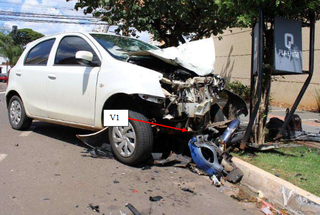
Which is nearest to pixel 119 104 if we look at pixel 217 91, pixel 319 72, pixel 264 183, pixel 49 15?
pixel 217 91

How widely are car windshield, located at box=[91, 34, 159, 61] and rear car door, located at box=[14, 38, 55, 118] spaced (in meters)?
1.12

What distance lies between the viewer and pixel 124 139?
14.8ft

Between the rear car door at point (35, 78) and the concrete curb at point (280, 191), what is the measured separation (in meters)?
3.72

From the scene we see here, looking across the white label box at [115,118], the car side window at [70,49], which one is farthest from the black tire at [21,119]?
the white label box at [115,118]

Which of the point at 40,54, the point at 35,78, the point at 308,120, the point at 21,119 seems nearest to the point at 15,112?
the point at 21,119

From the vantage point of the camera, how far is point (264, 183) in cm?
383

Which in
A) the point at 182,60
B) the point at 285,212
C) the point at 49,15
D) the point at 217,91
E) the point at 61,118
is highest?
the point at 49,15

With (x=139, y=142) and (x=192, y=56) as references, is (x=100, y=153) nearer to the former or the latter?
(x=139, y=142)

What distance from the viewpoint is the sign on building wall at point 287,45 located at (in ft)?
15.1

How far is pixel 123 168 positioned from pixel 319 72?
28.4ft

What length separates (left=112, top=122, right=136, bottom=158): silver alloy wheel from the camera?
442 centimetres

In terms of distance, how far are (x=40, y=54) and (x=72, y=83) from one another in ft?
4.71

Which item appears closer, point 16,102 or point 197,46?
point 197,46

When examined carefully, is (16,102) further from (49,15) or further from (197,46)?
(49,15)
